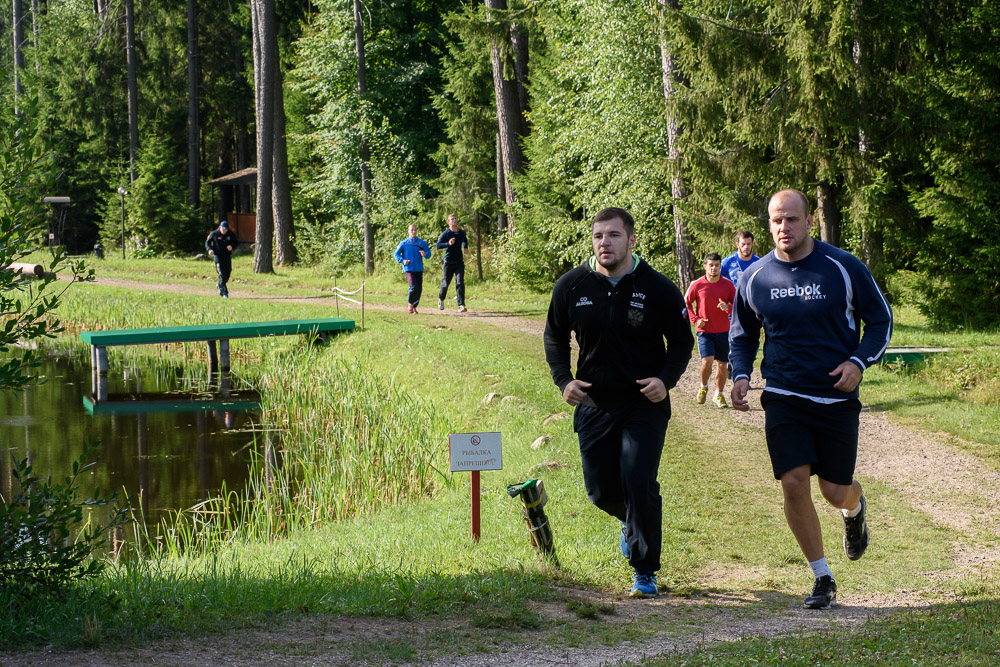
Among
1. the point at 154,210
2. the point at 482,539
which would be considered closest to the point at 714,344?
the point at 482,539

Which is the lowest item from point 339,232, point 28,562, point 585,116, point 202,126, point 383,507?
point 383,507

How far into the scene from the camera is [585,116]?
2408cm

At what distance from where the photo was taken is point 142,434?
1562cm

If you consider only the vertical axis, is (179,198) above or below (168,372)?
above

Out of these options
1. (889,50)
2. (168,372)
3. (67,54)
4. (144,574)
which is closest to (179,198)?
(67,54)

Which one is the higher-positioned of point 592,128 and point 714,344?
point 592,128

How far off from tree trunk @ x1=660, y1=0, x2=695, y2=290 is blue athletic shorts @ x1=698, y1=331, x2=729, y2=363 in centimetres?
1007

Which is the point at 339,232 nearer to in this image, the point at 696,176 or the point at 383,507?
the point at 696,176

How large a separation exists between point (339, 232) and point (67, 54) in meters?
22.1

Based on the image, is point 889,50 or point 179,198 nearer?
point 889,50

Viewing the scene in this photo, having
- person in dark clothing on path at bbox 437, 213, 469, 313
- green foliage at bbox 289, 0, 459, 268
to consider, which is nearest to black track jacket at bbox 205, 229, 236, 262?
person in dark clothing on path at bbox 437, 213, 469, 313

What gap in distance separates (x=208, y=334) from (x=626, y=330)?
50.4 feet

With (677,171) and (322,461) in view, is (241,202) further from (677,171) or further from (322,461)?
(322,461)

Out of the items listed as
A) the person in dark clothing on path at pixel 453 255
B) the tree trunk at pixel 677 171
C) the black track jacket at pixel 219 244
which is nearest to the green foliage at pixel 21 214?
the person in dark clothing on path at pixel 453 255
